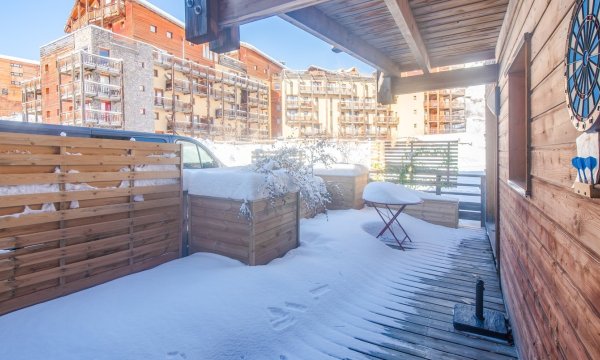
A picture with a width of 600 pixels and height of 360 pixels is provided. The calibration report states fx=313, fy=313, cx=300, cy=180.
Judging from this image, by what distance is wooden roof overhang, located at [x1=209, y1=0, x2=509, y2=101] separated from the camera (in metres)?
2.42

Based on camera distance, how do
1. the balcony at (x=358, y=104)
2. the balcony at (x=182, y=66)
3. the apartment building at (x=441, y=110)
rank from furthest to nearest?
the apartment building at (x=441, y=110), the balcony at (x=358, y=104), the balcony at (x=182, y=66)

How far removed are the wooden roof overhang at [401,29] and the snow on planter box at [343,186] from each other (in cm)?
364

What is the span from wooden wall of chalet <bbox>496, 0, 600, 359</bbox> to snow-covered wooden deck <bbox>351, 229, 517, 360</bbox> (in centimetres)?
56

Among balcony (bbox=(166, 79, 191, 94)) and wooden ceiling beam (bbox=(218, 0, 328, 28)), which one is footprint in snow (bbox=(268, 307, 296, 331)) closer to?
wooden ceiling beam (bbox=(218, 0, 328, 28))

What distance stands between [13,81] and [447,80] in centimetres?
4101

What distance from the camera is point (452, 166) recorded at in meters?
10.9

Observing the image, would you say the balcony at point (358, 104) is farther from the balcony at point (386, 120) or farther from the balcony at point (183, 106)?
the balcony at point (183, 106)

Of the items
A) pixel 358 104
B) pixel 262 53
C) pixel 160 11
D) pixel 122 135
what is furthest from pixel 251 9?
pixel 262 53

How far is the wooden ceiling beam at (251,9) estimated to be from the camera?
2.11 m

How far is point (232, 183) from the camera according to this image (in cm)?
454

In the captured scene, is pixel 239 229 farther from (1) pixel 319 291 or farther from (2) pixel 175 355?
(2) pixel 175 355

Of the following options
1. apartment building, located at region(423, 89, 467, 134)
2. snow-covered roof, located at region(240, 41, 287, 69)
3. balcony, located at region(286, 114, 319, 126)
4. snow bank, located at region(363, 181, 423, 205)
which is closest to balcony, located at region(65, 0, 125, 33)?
snow-covered roof, located at region(240, 41, 287, 69)

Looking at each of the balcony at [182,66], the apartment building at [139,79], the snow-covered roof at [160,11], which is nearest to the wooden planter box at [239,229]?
the apartment building at [139,79]

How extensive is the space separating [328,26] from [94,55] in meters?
24.1
